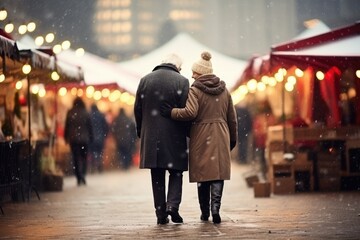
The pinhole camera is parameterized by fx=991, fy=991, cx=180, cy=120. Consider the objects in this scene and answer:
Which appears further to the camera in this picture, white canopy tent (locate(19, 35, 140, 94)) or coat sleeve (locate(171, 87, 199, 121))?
white canopy tent (locate(19, 35, 140, 94))

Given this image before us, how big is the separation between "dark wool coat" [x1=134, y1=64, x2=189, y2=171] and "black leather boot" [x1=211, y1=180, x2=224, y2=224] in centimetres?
39

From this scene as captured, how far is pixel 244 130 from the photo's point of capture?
3059 cm

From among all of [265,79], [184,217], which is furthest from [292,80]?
[184,217]

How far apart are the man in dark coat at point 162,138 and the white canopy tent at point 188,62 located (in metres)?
14.2

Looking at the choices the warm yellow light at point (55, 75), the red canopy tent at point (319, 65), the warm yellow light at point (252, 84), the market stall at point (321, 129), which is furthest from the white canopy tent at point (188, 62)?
the warm yellow light at point (55, 75)

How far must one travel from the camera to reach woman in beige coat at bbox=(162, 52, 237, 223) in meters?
11.1

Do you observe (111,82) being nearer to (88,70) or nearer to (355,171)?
(88,70)

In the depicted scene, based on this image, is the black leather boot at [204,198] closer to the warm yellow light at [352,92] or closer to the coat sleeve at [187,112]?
the coat sleeve at [187,112]

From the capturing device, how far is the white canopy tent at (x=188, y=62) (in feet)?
84.9

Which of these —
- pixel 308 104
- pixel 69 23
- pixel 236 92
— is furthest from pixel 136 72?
pixel 69 23

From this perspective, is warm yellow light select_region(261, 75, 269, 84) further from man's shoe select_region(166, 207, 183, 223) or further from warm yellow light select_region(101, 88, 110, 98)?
man's shoe select_region(166, 207, 183, 223)

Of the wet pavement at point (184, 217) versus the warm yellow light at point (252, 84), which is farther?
the warm yellow light at point (252, 84)

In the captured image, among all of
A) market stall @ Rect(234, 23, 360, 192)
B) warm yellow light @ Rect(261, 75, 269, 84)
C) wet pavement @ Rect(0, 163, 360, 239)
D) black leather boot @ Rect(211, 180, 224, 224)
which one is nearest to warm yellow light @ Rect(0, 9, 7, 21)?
wet pavement @ Rect(0, 163, 360, 239)

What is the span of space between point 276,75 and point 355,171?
3.26 metres
